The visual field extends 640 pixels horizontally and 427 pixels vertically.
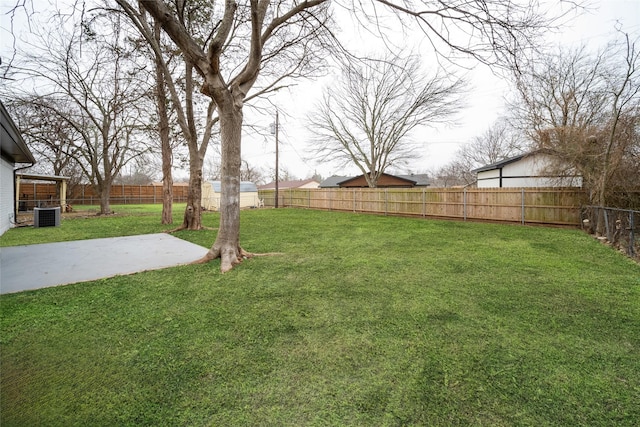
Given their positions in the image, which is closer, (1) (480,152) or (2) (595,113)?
(2) (595,113)

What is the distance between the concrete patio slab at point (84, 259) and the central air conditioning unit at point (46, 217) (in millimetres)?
4771

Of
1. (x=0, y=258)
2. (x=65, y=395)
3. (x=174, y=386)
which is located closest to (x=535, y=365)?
(x=174, y=386)

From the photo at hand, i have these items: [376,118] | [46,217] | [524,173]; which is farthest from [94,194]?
[524,173]

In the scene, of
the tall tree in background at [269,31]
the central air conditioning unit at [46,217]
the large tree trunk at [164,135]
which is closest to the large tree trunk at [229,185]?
the tall tree in background at [269,31]

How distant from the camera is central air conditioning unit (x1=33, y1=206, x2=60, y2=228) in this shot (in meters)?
9.41

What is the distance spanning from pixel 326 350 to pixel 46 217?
12124 mm

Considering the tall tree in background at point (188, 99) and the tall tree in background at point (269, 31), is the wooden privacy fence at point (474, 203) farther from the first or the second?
the tall tree in background at point (188, 99)

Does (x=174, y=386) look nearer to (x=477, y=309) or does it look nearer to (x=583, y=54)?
(x=477, y=309)

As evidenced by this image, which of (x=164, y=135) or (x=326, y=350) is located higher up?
(x=164, y=135)

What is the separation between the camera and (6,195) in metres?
9.27

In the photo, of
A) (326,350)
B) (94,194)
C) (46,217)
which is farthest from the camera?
(94,194)

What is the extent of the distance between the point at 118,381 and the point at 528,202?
12.0m

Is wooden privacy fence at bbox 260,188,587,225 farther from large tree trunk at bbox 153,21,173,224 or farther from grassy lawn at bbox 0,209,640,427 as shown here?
large tree trunk at bbox 153,21,173,224

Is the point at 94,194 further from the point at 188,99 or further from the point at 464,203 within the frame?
the point at 464,203
